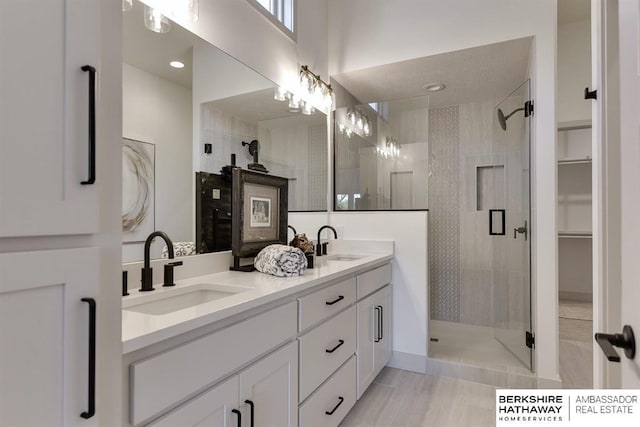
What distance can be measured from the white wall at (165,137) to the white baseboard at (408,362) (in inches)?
72.9

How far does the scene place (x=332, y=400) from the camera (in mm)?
1624

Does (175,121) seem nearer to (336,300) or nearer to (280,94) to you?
(280,94)

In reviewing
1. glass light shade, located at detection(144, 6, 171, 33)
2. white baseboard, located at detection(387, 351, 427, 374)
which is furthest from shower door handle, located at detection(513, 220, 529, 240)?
glass light shade, located at detection(144, 6, 171, 33)

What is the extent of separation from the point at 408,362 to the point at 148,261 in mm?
2069

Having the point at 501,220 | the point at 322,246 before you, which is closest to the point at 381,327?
the point at 322,246

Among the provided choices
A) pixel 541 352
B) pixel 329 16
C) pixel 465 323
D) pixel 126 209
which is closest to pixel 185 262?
pixel 126 209

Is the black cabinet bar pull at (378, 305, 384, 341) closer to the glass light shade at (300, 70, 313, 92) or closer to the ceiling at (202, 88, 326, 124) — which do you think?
the ceiling at (202, 88, 326, 124)

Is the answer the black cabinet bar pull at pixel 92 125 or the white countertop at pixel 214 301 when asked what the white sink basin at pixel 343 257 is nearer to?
the white countertop at pixel 214 301

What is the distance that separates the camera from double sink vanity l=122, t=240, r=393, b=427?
80 cm

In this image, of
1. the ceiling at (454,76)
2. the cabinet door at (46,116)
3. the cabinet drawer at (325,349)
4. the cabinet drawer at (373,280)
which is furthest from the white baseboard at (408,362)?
the cabinet door at (46,116)

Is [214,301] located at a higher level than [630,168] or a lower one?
lower

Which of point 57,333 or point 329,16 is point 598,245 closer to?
point 57,333

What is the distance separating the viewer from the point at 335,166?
3031 millimetres

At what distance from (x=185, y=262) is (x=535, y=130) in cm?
234
